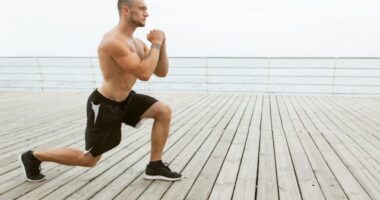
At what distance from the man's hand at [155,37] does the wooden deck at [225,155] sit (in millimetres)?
1144

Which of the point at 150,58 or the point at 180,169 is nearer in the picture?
the point at 150,58

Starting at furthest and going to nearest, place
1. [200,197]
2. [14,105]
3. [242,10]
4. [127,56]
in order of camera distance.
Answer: [242,10]
[14,105]
[200,197]
[127,56]

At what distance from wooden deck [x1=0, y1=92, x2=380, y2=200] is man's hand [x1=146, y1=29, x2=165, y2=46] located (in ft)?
3.75

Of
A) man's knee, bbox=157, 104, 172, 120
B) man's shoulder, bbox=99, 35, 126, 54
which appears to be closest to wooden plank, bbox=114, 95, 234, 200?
man's knee, bbox=157, 104, 172, 120

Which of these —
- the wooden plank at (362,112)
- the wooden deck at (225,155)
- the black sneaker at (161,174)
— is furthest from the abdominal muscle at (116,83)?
the wooden plank at (362,112)

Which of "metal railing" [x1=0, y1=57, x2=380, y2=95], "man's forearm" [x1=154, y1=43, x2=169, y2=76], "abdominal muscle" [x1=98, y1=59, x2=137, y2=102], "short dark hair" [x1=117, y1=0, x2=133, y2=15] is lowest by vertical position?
"metal railing" [x1=0, y1=57, x2=380, y2=95]

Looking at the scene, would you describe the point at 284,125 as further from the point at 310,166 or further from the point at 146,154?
the point at 146,154

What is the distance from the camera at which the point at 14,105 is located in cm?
703

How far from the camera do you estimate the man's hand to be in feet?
7.35

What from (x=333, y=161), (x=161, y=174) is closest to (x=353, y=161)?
(x=333, y=161)

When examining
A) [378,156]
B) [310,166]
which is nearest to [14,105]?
[310,166]

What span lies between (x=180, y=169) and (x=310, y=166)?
1222 millimetres

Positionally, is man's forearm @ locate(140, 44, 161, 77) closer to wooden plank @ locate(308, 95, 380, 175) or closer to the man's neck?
the man's neck

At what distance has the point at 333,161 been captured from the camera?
3.10 m
